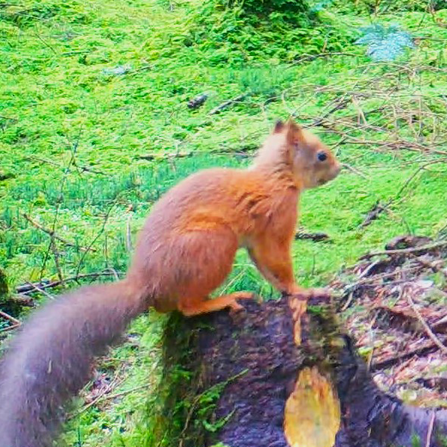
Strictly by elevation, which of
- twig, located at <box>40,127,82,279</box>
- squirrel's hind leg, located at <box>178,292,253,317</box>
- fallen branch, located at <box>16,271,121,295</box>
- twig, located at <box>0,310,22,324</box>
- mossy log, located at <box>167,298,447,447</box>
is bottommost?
twig, located at <box>40,127,82,279</box>

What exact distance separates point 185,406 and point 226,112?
201 inches

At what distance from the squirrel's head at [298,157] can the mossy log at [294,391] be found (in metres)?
0.68

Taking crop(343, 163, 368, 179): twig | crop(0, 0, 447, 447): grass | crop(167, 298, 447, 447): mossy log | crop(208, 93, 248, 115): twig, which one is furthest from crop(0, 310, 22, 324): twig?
crop(208, 93, 248, 115): twig

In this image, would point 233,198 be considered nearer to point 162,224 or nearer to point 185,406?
point 162,224

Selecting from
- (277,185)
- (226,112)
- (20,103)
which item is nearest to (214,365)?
(277,185)

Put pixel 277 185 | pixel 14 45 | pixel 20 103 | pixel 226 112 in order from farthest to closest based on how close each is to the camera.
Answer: pixel 14 45, pixel 20 103, pixel 226 112, pixel 277 185

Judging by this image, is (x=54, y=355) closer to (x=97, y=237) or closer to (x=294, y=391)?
(x=294, y=391)

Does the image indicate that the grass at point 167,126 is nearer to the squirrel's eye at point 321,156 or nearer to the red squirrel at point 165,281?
the red squirrel at point 165,281

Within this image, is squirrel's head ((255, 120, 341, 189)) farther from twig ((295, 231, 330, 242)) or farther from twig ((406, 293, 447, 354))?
twig ((295, 231, 330, 242))

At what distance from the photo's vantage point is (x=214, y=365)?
9.65 ft

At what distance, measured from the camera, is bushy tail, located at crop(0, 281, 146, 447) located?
263cm

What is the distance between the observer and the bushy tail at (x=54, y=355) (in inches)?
104

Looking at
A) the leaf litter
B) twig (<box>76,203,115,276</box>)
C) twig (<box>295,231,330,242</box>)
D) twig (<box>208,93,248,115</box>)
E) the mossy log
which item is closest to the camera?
the mossy log

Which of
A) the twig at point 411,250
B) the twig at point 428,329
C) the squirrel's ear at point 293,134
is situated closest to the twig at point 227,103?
the twig at point 411,250
